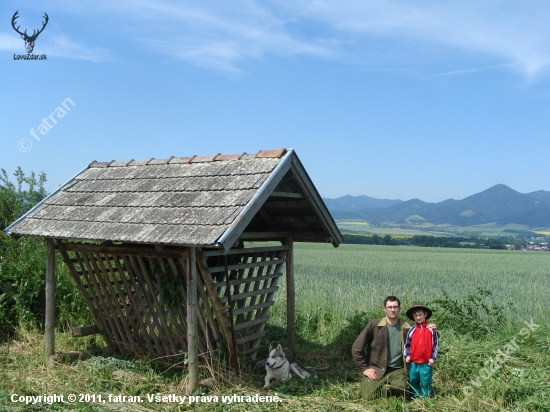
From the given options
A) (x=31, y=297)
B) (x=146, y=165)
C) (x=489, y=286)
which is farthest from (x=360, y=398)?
(x=489, y=286)

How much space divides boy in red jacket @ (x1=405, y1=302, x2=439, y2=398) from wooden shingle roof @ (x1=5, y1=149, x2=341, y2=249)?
7.88 feet

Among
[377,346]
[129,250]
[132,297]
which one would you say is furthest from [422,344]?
[132,297]

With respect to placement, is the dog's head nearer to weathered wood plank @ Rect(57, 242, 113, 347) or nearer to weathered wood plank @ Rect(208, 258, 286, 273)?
weathered wood plank @ Rect(208, 258, 286, 273)

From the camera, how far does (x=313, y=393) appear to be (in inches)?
261

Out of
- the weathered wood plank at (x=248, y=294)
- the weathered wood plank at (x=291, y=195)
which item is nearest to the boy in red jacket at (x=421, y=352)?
the weathered wood plank at (x=291, y=195)

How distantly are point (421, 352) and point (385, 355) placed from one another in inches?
20.0

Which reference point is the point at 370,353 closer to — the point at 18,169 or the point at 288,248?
the point at 288,248

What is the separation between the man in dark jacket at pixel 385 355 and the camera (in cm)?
623

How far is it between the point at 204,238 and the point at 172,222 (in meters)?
0.87

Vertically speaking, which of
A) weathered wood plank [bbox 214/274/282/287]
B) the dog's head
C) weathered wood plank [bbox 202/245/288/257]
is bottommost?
the dog's head

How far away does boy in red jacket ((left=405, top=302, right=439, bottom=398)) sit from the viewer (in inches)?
236

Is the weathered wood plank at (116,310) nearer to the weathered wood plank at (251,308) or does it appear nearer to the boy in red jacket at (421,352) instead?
the weathered wood plank at (251,308)

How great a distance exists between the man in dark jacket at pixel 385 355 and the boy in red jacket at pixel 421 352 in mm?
164

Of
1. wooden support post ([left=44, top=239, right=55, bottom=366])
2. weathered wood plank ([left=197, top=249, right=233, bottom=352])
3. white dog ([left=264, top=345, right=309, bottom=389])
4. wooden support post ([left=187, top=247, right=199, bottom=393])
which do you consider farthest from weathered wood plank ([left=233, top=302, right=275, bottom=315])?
wooden support post ([left=44, top=239, right=55, bottom=366])
